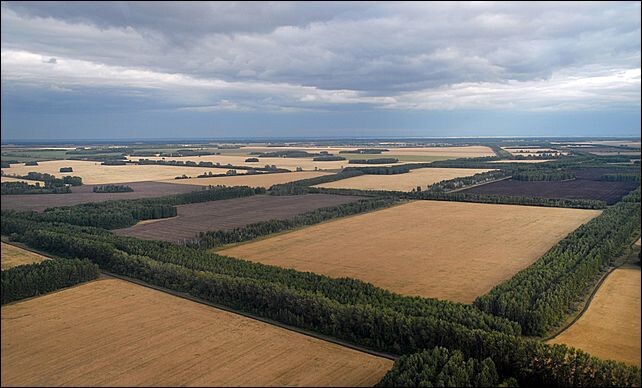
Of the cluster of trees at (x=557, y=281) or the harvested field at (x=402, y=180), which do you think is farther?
the harvested field at (x=402, y=180)

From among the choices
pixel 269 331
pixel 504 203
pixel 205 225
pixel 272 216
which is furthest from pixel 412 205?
pixel 269 331

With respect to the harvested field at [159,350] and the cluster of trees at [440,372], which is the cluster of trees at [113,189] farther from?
the cluster of trees at [440,372]

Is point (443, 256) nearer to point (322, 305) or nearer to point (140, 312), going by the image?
point (322, 305)

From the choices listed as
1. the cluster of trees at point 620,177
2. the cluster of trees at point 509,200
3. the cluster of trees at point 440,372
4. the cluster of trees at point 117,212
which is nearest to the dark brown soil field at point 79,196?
the cluster of trees at point 117,212

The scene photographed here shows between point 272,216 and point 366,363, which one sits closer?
point 366,363

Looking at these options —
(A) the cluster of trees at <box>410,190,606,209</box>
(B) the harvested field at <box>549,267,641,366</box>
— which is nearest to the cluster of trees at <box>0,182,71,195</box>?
(A) the cluster of trees at <box>410,190,606,209</box>

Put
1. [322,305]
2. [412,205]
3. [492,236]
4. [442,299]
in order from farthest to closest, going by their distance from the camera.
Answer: [412,205] → [492,236] → [442,299] → [322,305]

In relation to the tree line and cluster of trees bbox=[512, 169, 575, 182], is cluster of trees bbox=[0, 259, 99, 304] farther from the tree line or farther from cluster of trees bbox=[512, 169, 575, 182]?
cluster of trees bbox=[512, 169, 575, 182]
